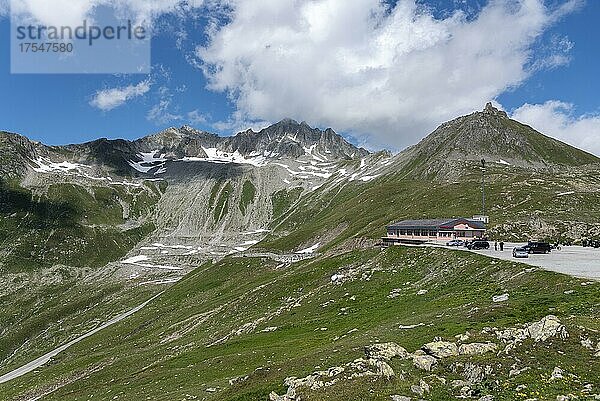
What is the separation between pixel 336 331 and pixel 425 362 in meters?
28.1

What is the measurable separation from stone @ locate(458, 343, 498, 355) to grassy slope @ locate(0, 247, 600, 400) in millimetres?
1355

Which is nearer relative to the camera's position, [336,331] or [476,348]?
[476,348]

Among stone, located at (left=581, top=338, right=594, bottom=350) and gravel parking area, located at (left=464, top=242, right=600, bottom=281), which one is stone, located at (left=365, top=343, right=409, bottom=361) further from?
gravel parking area, located at (left=464, top=242, right=600, bottom=281)

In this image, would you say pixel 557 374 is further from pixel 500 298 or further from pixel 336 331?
pixel 336 331

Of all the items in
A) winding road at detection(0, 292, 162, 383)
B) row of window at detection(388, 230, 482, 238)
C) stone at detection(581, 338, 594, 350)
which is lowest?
winding road at detection(0, 292, 162, 383)

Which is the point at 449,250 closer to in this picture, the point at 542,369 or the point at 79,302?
the point at 542,369

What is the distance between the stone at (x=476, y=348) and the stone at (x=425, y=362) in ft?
6.87

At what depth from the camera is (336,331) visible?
53.5 m

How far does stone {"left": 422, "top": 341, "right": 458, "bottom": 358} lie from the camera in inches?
1078

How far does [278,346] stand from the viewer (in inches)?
2099

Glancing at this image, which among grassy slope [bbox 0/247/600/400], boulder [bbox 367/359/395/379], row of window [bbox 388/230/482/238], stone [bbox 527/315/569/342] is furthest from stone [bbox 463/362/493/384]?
row of window [bbox 388/230/482/238]

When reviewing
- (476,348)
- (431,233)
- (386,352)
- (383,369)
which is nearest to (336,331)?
(386,352)

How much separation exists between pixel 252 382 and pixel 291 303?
46.2m

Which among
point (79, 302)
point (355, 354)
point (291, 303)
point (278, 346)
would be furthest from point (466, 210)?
point (79, 302)
